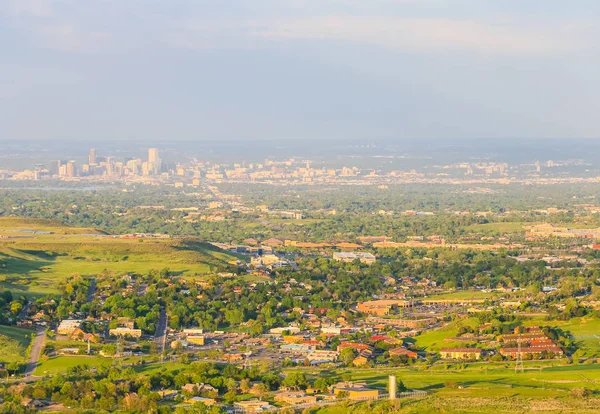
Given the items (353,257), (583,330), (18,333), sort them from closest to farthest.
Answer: (18,333)
(583,330)
(353,257)

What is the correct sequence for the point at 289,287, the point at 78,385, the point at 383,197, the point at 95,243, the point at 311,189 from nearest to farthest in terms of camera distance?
1. the point at 78,385
2. the point at 289,287
3. the point at 95,243
4. the point at 383,197
5. the point at 311,189

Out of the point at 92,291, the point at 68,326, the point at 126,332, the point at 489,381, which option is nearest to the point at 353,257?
the point at 92,291

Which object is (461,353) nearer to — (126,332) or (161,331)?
(161,331)

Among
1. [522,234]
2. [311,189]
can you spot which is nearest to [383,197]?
[311,189]

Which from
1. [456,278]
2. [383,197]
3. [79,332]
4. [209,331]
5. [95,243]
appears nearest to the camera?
[79,332]

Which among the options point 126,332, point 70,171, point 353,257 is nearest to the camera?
point 126,332

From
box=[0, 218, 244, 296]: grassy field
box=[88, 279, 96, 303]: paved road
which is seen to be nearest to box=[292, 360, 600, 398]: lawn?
box=[88, 279, 96, 303]: paved road

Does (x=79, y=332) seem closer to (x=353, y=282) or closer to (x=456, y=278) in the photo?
(x=353, y=282)
